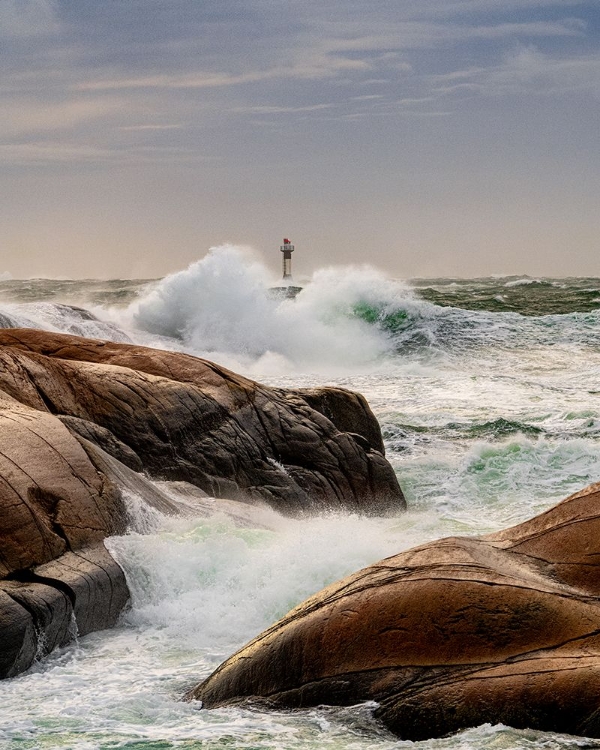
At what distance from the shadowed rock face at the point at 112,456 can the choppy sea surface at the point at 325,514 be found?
0.94 feet

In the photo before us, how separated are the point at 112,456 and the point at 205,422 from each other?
199 cm

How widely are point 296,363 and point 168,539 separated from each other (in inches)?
739

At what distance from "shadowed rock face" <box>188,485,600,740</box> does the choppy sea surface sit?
5.0 inches

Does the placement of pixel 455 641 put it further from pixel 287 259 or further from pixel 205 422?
pixel 287 259

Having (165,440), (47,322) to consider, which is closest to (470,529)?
(165,440)

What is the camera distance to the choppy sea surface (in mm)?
5262

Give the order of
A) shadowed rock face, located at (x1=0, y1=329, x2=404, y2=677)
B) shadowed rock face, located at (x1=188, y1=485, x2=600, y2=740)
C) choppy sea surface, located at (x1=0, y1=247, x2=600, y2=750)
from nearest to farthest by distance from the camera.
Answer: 1. shadowed rock face, located at (x1=188, y1=485, x2=600, y2=740)
2. choppy sea surface, located at (x1=0, y1=247, x2=600, y2=750)
3. shadowed rock face, located at (x1=0, y1=329, x2=404, y2=677)

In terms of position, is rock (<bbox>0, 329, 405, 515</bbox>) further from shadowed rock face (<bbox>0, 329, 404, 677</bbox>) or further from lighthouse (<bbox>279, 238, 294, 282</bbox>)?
lighthouse (<bbox>279, 238, 294, 282</bbox>)

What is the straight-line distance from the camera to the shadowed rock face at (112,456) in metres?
7.18

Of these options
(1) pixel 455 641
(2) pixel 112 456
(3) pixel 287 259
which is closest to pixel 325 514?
(2) pixel 112 456

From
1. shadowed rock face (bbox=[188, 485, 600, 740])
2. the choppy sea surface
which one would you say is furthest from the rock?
shadowed rock face (bbox=[188, 485, 600, 740])

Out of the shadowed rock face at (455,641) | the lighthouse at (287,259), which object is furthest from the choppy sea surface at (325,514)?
the lighthouse at (287,259)

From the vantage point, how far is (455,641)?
193 inches

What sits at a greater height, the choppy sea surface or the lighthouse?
the lighthouse
